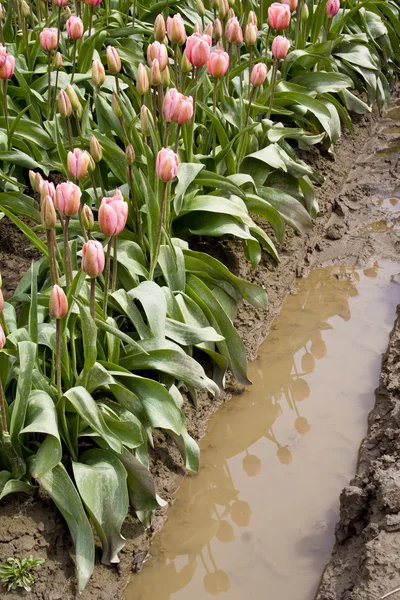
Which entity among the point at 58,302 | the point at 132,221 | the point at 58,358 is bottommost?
the point at 132,221

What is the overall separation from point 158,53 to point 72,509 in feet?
5.86

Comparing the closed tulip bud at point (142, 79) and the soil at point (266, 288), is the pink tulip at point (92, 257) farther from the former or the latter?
the closed tulip bud at point (142, 79)

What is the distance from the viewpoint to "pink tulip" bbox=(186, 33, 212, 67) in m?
3.37

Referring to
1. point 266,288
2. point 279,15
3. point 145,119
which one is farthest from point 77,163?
point 266,288

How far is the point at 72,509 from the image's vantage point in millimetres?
2715

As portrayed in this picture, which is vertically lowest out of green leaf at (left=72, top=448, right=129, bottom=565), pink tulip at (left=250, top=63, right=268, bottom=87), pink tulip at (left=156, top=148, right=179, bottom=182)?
green leaf at (left=72, top=448, right=129, bottom=565)

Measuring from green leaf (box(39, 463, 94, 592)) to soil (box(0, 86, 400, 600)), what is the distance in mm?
99

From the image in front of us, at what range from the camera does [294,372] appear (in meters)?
3.96

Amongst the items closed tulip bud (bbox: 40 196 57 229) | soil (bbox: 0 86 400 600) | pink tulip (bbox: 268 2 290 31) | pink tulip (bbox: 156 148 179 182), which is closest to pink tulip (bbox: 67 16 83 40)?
pink tulip (bbox: 268 2 290 31)

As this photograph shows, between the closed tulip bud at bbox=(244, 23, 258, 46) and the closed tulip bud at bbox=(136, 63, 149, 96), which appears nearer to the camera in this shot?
the closed tulip bud at bbox=(136, 63, 149, 96)

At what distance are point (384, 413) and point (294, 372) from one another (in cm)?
57

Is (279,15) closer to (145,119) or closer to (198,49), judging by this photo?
(198,49)

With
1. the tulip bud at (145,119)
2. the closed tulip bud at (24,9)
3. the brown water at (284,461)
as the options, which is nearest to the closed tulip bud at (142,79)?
the tulip bud at (145,119)

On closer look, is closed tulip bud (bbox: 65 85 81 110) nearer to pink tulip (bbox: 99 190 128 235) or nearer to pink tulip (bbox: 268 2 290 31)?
pink tulip (bbox: 99 190 128 235)
